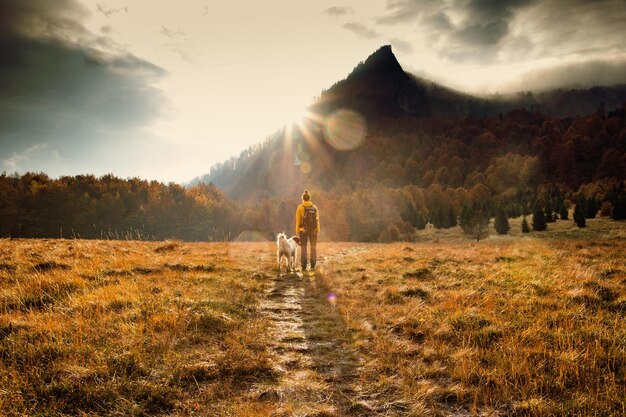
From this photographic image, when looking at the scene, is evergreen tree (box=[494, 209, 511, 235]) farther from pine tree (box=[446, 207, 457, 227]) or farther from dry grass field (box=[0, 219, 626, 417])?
dry grass field (box=[0, 219, 626, 417])

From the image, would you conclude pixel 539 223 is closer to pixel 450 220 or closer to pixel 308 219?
pixel 450 220

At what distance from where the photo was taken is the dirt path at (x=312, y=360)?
166 inches

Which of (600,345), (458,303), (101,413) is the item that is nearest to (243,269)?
(458,303)

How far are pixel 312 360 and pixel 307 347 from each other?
60cm

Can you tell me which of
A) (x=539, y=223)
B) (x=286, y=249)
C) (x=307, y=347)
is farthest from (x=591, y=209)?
(x=307, y=347)

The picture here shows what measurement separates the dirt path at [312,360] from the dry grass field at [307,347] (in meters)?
0.03

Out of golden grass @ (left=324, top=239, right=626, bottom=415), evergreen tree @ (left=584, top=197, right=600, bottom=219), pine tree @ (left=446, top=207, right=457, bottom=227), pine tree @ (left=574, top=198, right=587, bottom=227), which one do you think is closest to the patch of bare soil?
golden grass @ (left=324, top=239, right=626, bottom=415)

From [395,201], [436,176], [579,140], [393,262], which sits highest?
[579,140]

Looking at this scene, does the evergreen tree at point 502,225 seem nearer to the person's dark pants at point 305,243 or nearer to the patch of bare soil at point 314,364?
the person's dark pants at point 305,243

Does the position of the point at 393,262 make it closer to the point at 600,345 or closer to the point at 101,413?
the point at 600,345

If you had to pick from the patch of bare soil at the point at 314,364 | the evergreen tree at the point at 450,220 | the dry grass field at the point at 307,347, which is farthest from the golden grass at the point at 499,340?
the evergreen tree at the point at 450,220

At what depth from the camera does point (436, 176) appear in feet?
594

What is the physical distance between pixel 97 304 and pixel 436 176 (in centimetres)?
19126

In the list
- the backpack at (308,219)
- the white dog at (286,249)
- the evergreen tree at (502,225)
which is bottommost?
the evergreen tree at (502,225)
